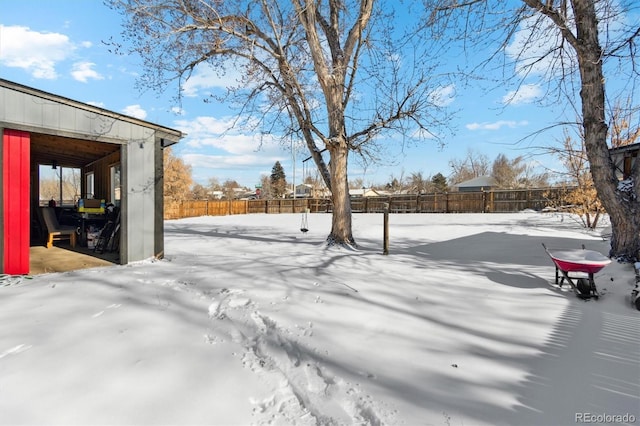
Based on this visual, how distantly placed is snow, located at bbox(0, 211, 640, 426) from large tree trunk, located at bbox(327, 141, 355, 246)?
10.8 ft

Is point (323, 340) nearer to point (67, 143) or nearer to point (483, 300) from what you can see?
point (483, 300)

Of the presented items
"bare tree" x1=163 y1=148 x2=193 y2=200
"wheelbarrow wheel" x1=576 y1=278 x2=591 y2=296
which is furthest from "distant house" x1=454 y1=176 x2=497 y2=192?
"wheelbarrow wheel" x1=576 y1=278 x2=591 y2=296

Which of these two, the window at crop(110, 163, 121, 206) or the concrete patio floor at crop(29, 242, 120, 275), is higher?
the window at crop(110, 163, 121, 206)

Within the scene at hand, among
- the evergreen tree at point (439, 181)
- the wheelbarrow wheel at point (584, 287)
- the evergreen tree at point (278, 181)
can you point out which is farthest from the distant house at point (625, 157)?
the evergreen tree at point (278, 181)

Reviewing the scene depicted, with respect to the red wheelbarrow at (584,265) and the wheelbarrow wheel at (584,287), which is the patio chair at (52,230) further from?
the wheelbarrow wheel at (584,287)

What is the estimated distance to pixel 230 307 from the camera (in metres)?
3.45

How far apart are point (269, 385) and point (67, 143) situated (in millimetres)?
7152

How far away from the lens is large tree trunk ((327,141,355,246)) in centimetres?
793

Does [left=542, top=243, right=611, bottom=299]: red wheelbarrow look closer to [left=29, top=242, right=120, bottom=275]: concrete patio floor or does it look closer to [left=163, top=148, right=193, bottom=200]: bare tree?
[left=29, top=242, right=120, bottom=275]: concrete patio floor

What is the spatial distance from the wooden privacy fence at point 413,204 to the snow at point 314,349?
11.7 metres

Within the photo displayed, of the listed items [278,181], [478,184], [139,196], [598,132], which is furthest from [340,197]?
[278,181]

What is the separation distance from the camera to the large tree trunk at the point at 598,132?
16.3ft

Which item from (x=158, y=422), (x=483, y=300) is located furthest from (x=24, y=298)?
(x=483, y=300)

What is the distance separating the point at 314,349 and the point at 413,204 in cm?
2248
